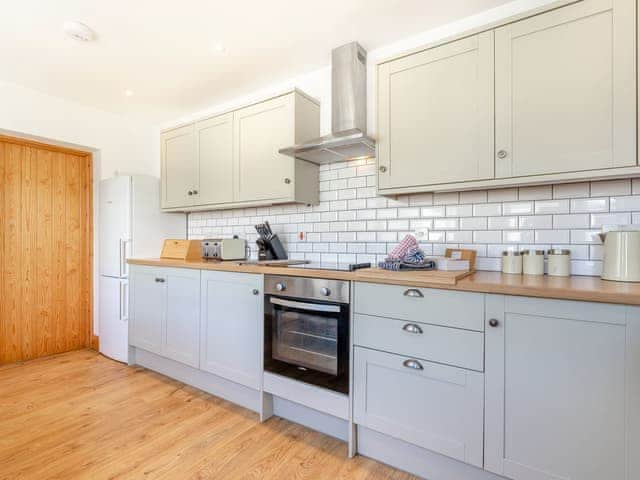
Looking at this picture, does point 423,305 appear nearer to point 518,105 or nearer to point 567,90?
point 518,105

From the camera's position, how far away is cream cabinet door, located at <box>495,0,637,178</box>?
1459 millimetres

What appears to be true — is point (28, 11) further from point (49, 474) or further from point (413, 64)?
point (49, 474)

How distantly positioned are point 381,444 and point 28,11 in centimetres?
314

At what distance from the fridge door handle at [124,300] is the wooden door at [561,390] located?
3.00 metres

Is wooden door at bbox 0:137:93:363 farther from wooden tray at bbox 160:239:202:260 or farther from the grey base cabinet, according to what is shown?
wooden tray at bbox 160:239:202:260

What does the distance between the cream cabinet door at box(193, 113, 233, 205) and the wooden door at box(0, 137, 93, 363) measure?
1420 mm

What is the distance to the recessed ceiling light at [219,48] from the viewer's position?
7.68 ft

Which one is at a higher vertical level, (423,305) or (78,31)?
(78,31)

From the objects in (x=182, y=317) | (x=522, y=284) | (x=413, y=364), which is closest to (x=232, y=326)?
(x=182, y=317)

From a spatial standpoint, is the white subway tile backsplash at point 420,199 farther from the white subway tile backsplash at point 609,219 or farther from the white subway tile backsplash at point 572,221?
the white subway tile backsplash at point 609,219

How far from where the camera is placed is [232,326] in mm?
2297

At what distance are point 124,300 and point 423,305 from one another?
2.77m

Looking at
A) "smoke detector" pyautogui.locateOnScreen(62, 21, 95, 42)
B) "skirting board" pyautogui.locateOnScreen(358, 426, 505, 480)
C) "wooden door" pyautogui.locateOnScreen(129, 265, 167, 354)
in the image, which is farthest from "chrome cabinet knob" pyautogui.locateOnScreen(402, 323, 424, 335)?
"smoke detector" pyautogui.locateOnScreen(62, 21, 95, 42)

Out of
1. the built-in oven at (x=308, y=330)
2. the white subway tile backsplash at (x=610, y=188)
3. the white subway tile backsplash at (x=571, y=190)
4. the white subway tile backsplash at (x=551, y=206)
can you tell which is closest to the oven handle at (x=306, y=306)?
the built-in oven at (x=308, y=330)
